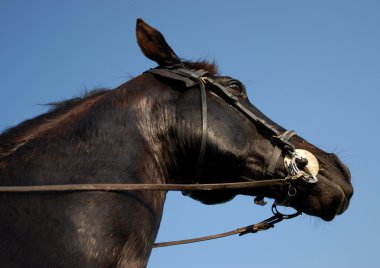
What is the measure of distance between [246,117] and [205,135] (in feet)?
1.90

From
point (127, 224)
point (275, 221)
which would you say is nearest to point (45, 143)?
point (127, 224)

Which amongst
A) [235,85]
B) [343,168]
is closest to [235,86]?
[235,85]

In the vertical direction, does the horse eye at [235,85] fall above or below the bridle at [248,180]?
above

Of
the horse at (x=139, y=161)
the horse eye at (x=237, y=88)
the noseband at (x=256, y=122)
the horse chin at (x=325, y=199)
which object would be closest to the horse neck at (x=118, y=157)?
the horse at (x=139, y=161)

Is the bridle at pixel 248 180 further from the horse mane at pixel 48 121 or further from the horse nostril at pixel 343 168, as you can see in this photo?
the horse mane at pixel 48 121

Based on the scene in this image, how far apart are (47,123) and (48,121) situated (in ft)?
0.13

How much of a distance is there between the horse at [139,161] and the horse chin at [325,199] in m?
0.01

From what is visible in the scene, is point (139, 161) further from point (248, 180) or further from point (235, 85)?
point (235, 85)

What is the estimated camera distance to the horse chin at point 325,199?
20.6 feet

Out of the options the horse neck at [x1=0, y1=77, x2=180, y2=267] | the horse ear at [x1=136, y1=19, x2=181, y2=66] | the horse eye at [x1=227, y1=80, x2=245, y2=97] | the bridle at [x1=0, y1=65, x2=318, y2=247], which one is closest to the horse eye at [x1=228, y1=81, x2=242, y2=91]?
the horse eye at [x1=227, y1=80, x2=245, y2=97]

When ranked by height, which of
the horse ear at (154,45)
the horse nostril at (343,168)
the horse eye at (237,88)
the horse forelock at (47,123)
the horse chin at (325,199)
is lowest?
the horse chin at (325,199)

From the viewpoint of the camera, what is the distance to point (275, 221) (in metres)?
7.00

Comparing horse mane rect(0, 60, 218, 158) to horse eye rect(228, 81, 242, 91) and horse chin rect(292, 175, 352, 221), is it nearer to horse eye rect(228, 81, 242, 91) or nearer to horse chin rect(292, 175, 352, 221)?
horse eye rect(228, 81, 242, 91)

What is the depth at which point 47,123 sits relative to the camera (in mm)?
6051
